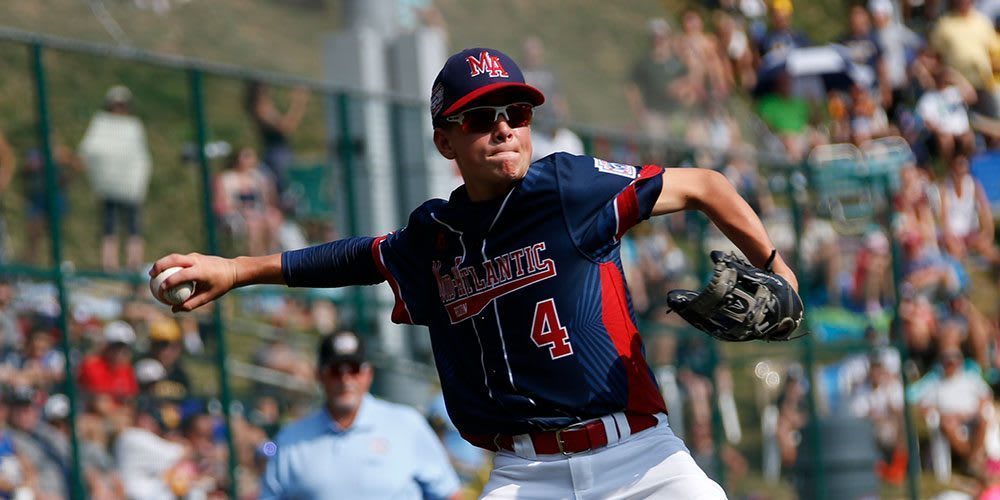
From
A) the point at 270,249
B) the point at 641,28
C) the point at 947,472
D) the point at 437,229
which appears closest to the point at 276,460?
the point at 270,249

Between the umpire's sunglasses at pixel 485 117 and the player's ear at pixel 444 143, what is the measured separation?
0.45 ft

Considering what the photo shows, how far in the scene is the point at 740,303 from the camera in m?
4.32

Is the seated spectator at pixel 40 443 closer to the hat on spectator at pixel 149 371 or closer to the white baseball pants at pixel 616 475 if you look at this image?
the hat on spectator at pixel 149 371

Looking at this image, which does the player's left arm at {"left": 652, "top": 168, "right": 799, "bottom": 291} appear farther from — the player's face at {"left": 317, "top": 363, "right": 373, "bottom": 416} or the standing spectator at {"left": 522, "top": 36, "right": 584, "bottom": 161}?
the standing spectator at {"left": 522, "top": 36, "right": 584, "bottom": 161}

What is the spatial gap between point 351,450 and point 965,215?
1097 centimetres

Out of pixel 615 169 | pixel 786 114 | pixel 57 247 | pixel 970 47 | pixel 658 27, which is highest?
pixel 658 27

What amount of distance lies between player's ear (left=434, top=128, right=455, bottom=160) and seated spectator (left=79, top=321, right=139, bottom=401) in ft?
12.9

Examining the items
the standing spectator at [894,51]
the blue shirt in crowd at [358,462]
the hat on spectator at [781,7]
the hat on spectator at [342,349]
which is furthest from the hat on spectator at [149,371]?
the standing spectator at [894,51]

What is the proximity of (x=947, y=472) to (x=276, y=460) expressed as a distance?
27.9 ft

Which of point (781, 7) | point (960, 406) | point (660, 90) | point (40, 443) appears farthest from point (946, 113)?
point (40, 443)

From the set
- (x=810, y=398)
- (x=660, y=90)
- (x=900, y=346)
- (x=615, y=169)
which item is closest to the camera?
(x=615, y=169)

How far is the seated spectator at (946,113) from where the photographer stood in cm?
1736

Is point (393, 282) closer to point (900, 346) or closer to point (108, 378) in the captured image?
point (108, 378)

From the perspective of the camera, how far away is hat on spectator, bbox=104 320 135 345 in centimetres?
818
